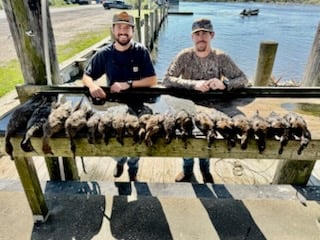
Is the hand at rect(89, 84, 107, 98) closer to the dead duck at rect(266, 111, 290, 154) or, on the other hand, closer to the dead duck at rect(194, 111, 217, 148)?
the dead duck at rect(194, 111, 217, 148)

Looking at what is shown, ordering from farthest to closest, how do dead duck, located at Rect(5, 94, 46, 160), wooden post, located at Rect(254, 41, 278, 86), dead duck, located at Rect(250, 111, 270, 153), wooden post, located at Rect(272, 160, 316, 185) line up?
wooden post, located at Rect(254, 41, 278, 86) < wooden post, located at Rect(272, 160, 316, 185) < dead duck, located at Rect(5, 94, 46, 160) < dead duck, located at Rect(250, 111, 270, 153)

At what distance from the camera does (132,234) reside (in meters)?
2.99

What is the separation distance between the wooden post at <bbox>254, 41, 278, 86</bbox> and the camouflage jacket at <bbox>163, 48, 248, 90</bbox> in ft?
7.91

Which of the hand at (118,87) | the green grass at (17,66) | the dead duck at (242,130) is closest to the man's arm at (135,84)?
the hand at (118,87)

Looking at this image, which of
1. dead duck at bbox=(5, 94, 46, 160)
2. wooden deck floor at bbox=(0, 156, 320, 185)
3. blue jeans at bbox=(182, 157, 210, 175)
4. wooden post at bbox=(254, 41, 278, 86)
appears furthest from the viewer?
wooden post at bbox=(254, 41, 278, 86)

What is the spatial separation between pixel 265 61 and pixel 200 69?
2.65 m

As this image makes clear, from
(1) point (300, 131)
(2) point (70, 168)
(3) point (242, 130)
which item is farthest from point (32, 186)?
(1) point (300, 131)

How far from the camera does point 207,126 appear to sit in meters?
2.24

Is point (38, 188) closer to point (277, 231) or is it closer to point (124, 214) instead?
point (124, 214)

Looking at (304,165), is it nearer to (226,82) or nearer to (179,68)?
(226,82)

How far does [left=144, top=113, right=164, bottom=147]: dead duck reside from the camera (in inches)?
87.5

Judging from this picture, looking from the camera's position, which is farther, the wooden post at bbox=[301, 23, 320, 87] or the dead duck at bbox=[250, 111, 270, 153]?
the wooden post at bbox=[301, 23, 320, 87]

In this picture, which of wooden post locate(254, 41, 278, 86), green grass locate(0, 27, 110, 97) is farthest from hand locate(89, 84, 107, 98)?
green grass locate(0, 27, 110, 97)

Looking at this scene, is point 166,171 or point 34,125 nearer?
point 34,125
